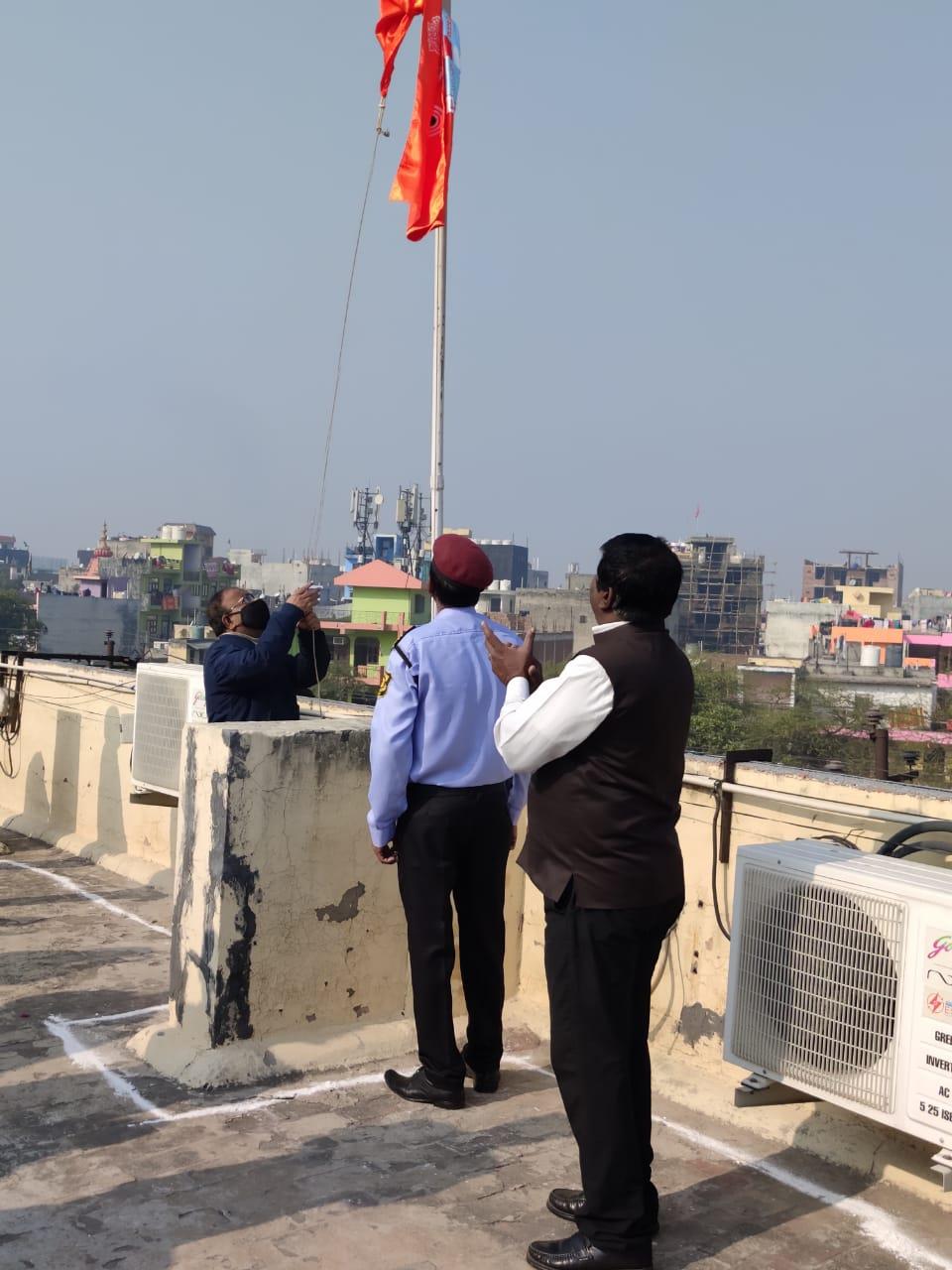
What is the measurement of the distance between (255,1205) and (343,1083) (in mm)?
906

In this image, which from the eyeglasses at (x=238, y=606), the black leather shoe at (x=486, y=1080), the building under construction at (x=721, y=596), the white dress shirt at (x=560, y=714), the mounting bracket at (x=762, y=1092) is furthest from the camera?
the building under construction at (x=721, y=596)

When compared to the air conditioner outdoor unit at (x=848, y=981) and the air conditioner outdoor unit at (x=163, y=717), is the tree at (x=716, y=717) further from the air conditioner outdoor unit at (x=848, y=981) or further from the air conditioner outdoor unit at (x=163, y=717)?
the air conditioner outdoor unit at (x=848, y=981)

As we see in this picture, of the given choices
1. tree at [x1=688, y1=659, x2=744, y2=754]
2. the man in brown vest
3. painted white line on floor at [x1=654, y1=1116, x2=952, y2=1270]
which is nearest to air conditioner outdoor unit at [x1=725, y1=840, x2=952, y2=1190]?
painted white line on floor at [x1=654, y1=1116, x2=952, y2=1270]

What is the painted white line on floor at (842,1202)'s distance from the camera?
3051 millimetres

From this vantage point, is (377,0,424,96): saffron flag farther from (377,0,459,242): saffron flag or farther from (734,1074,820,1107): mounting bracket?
(734,1074,820,1107): mounting bracket

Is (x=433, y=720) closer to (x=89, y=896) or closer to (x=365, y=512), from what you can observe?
(x=89, y=896)

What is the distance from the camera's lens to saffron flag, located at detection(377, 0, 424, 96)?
8.14m

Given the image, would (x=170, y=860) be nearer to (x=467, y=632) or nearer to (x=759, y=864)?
(x=467, y=632)

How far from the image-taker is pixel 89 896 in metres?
7.03

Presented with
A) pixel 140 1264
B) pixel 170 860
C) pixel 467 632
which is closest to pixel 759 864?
pixel 467 632

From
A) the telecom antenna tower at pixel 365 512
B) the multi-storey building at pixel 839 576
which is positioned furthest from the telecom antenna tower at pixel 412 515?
the multi-storey building at pixel 839 576

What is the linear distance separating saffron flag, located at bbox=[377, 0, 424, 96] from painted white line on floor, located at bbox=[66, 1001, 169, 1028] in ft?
19.9

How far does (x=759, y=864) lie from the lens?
3.44 metres

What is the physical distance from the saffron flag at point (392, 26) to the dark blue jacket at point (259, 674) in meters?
4.65
